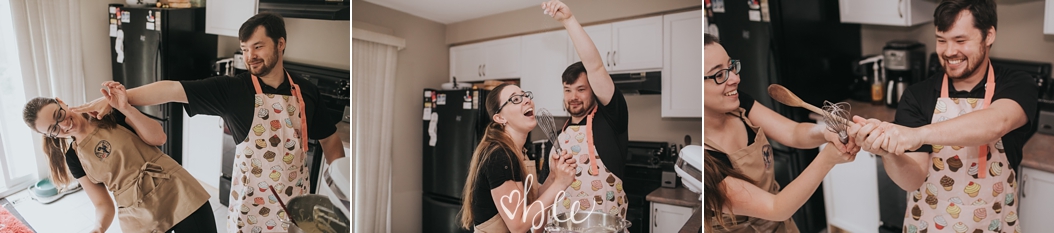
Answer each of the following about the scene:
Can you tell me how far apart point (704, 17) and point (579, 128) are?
539 mm

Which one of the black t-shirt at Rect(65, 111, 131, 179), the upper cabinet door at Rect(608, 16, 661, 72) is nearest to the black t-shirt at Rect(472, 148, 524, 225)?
the upper cabinet door at Rect(608, 16, 661, 72)

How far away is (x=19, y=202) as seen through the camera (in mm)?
1902

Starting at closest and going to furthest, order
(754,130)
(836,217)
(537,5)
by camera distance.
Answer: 1. (836,217)
2. (754,130)
3. (537,5)

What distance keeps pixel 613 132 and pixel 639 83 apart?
0.59ft

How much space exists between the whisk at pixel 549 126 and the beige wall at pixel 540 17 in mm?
287

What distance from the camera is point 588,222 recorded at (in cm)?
187

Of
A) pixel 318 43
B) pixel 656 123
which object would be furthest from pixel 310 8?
pixel 656 123

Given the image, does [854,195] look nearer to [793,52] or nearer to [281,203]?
[793,52]

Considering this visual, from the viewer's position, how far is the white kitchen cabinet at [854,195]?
1605 millimetres

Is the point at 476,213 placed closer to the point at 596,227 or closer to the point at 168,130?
the point at 596,227

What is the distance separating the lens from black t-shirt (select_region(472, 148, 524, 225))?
193 cm

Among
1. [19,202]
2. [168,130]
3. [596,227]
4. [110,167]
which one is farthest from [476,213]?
[19,202]

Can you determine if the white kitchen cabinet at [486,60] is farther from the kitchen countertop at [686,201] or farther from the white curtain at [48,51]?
the white curtain at [48,51]

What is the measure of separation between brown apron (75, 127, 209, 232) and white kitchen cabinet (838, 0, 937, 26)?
7.17 ft
